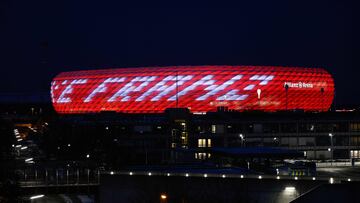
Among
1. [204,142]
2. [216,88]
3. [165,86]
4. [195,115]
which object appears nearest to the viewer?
[204,142]

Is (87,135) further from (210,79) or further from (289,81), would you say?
(289,81)

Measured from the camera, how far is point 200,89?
386ft

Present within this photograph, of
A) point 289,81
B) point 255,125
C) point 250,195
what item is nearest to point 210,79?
point 289,81

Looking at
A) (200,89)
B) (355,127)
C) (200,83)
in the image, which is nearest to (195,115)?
(355,127)

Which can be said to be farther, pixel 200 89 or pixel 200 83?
pixel 200 83

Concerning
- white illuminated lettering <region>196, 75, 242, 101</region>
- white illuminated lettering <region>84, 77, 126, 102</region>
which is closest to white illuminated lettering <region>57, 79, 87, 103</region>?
white illuminated lettering <region>84, 77, 126, 102</region>

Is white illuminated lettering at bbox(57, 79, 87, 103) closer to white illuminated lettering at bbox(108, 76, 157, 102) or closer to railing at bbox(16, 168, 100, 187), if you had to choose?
white illuminated lettering at bbox(108, 76, 157, 102)

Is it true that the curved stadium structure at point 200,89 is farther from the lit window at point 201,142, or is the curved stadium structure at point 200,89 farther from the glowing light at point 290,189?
the glowing light at point 290,189

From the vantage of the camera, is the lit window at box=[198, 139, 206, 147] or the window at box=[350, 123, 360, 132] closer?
the lit window at box=[198, 139, 206, 147]

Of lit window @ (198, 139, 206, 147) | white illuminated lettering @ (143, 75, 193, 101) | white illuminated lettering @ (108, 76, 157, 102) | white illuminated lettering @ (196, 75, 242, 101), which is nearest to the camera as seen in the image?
lit window @ (198, 139, 206, 147)

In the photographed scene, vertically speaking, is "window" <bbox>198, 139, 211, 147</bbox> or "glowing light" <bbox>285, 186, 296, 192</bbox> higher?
"window" <bbox>198, 139, 211, 147</bbox>

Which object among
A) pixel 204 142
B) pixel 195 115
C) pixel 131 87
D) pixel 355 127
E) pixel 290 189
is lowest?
pixel 290 189

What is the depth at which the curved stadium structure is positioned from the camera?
4648 inches

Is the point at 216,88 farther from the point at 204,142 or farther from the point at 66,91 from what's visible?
the point at 204,142
